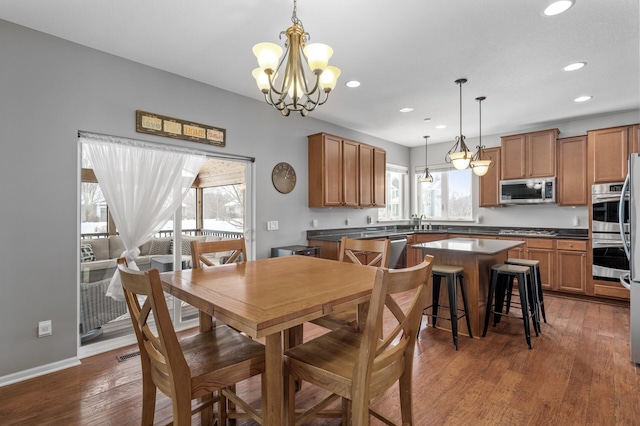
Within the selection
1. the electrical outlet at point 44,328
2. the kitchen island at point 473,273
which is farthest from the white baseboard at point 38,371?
the kitchen island at point 473,273

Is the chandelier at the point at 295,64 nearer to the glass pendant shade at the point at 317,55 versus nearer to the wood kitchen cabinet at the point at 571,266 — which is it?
the glass pendant shade at the point at 317,55

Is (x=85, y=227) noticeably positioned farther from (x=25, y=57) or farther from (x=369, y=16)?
(x=369, y=16)

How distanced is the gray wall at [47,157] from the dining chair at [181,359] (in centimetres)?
150

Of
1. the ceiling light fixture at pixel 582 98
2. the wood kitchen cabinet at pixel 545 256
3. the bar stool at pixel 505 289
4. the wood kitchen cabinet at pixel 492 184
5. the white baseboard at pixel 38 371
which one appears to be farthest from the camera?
the wood kitchen cabinet at pixel 492 184

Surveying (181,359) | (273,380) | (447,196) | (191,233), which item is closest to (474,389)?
(273,380)

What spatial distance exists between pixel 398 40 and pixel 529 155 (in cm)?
355

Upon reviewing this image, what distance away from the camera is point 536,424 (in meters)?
1.89

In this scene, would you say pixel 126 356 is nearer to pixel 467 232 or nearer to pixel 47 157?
pixel 47 157

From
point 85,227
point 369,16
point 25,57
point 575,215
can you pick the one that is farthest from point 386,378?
point 575,215

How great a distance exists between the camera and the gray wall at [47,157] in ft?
7.88

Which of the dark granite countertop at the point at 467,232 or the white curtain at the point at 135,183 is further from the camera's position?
the dark granite countertop at the point at 467,232

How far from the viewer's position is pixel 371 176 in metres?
5.34

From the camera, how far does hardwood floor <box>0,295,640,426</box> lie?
1.97 metres

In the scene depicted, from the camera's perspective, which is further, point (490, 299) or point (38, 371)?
point (490, 299)
